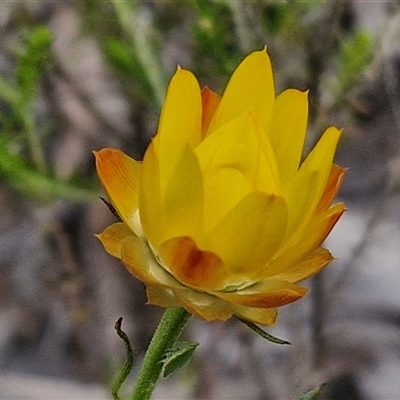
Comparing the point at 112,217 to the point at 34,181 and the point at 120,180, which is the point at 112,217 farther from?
the point at 120,180

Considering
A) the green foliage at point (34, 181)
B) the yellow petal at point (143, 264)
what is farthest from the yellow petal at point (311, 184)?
the green foliage at point (34, 181)

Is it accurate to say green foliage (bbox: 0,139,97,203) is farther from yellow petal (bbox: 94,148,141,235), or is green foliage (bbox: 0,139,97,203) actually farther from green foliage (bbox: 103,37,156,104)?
yellow petal (bbox: 94,148,141,235)

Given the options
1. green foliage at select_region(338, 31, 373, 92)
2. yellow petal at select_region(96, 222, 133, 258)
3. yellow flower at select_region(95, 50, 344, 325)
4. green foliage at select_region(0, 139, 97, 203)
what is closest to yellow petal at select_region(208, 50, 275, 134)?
yellow flower at select_region(95, 50, 344, 325)

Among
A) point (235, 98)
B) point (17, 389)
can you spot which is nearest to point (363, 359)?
point (17, 389)

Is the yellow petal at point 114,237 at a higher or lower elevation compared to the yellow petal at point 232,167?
lower

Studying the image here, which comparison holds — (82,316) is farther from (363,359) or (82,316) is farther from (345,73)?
(345,73)

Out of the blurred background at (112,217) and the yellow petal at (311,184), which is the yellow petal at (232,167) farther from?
the blurred background at (112,217)
